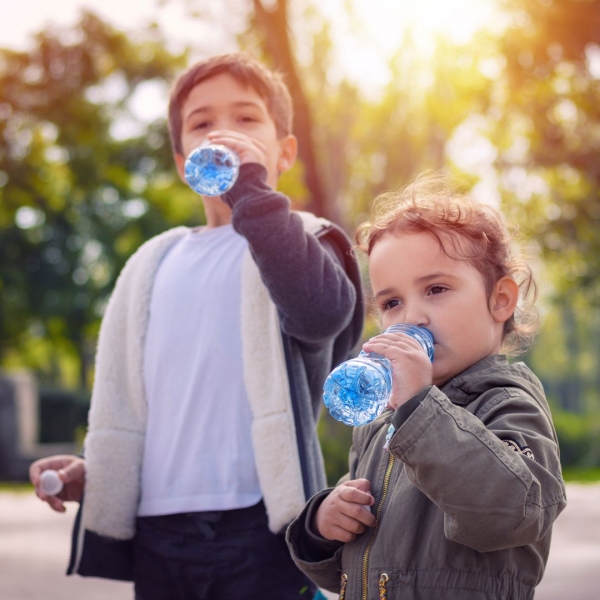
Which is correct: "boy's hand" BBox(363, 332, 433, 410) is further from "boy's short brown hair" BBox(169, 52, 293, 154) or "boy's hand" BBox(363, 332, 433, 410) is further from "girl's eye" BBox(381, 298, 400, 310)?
"boy's short brown hair" BBox(169, 52, 293, 154)

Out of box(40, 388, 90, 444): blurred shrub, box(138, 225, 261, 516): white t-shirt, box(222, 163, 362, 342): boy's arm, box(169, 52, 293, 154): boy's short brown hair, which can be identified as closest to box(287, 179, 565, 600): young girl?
box(222, 163, 362, 342): boy's arm

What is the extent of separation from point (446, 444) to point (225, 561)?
3.24ft

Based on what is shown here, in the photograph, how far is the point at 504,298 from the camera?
6.80 ft

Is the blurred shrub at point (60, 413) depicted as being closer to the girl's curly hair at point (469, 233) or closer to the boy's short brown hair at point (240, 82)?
the boy's short brown hair at point (240, 82)

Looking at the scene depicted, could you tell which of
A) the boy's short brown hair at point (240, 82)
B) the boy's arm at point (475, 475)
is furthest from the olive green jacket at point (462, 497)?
the boy's short brown hair at point (240, 82)

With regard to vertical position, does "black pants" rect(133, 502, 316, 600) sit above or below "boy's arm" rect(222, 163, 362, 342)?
below

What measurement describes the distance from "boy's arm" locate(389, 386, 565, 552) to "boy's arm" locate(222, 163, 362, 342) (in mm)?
741

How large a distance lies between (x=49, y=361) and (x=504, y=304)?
144ft

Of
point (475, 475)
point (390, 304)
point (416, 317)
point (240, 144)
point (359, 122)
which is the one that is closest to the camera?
point (475, 475)

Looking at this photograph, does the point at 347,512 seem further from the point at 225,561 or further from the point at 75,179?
the point at 75,179

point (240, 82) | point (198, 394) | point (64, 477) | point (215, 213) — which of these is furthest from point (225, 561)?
point (240, 82)

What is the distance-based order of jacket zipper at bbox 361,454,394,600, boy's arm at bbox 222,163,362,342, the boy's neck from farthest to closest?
the boy's neck < boy's arm at bbox 222,163,362,342 < jacket zipper at bbox 361,454,394,600

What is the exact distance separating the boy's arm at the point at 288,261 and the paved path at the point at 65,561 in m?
3.41

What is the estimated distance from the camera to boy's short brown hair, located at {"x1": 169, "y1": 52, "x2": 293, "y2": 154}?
285cm
